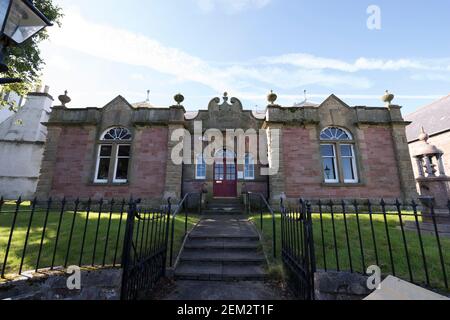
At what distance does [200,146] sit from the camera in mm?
13531

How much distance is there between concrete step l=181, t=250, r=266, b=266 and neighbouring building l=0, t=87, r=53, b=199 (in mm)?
22991

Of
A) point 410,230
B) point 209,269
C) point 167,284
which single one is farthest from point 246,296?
point 410,230

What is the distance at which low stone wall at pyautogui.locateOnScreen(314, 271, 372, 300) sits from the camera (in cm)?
312

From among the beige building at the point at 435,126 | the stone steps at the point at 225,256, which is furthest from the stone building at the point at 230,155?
the beige building at the point at 435,126

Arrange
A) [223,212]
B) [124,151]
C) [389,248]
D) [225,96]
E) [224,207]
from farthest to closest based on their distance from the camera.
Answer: [225,96] → [124,151] → [224,207] → [223,212] → [389,248]

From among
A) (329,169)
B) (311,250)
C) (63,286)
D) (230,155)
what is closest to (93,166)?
(230,155)

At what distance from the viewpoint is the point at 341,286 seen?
10.4ft

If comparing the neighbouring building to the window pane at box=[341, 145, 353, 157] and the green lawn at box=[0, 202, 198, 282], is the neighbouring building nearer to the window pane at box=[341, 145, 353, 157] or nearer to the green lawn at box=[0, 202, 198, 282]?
the green lawn at box=[0, 202, 198, 282]

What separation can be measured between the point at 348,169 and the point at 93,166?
1509cm

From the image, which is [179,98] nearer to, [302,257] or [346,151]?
[346,151]

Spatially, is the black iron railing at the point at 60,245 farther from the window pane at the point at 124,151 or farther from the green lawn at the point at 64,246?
the window pane at the point at 124,151

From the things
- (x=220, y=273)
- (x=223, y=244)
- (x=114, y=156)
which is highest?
(x=114, y=156)

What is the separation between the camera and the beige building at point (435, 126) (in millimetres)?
20812

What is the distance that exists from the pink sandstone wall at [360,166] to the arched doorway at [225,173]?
3.34 m
